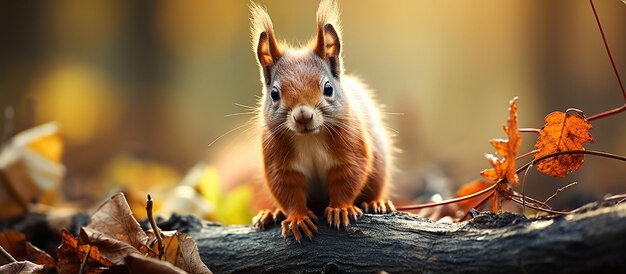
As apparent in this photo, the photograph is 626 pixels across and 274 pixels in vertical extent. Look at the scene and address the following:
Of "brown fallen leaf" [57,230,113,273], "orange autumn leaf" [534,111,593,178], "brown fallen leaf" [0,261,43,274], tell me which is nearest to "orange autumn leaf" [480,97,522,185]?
"orange autumn leaf" [534,111,593,178]

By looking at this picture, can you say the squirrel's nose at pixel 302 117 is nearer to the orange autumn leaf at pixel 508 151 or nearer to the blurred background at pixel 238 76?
the orange autumn leaf at pixel 508 151

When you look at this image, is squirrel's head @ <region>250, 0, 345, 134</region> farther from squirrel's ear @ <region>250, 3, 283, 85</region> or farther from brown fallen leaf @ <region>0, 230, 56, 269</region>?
brown fallen leaf @ <region>0, 230, 56, 269</region>

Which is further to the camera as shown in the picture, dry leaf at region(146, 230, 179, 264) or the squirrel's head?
the squirrel's head

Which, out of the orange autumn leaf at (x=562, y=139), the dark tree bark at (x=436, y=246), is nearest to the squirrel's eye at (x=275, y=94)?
the dark tree bark at (x=436, y=246)

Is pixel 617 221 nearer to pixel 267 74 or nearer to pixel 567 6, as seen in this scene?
pixel 267 74

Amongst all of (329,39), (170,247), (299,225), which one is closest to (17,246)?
(170,247)

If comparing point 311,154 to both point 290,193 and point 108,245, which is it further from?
point 108,245
